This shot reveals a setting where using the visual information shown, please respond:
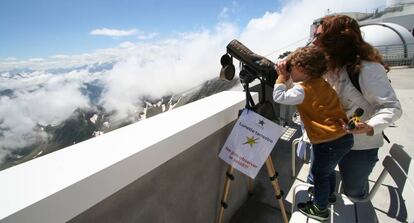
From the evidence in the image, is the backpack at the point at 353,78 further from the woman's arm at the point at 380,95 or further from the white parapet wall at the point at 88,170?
the white parapet wall at the point at 88,170

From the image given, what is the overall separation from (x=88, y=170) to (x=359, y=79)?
5.07 feet

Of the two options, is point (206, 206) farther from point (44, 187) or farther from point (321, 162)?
point (44, 187)

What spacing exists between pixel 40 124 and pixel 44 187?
15771 cm

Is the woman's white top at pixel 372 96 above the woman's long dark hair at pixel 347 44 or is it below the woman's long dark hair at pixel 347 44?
below

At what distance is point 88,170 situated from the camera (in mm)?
1022

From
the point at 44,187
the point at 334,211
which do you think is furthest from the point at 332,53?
the point at 44,187

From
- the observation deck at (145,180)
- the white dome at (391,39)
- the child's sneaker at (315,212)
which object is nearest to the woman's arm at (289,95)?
the observation deck at (145,180)

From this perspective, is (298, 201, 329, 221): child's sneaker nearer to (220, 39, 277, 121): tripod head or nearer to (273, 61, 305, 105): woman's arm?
(220, 39, 277, 121): tripod head

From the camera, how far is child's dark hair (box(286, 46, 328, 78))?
150cm

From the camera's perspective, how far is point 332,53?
154 cm

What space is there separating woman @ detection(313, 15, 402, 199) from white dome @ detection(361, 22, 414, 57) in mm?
26224

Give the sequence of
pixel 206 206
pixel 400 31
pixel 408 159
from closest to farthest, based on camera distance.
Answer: pixel 408 159
pixel 206 206
pixel 400 31

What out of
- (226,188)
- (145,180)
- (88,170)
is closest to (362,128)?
(226,188)

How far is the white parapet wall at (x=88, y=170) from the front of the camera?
84 cm
